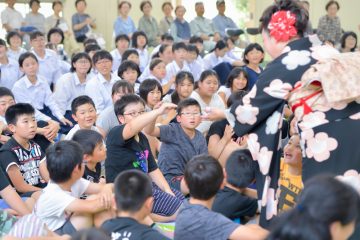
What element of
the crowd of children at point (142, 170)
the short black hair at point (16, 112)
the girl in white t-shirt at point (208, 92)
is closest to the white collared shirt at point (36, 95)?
the crowd of children at point (142, 170)

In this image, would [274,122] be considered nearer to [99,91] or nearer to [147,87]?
[147,87]

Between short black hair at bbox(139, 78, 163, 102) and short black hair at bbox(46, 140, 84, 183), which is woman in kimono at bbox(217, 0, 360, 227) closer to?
short black hair at bbox(46, 140, 84, 183)

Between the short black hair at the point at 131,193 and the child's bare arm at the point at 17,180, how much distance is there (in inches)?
48.6

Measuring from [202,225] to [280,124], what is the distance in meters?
0.52

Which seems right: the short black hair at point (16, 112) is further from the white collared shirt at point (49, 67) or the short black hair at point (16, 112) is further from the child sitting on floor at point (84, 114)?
the white collared shirt at point (49, 67)

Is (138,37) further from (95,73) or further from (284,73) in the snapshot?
(284,73)

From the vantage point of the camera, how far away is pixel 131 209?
1894mm

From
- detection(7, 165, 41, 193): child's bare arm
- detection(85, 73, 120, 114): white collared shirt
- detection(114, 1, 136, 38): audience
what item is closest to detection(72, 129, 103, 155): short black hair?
detection(7, 165, 41, 193): child's bare arm

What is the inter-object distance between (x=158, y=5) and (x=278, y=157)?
288 inches

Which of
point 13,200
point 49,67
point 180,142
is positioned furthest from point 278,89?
point 49,67

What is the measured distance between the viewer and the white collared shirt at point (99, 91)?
473cm

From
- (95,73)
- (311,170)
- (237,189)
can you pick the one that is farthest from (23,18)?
(311,170)

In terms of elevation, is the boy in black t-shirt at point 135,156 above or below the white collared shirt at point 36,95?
below

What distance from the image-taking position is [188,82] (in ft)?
14.2
